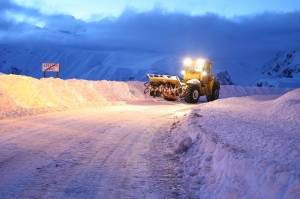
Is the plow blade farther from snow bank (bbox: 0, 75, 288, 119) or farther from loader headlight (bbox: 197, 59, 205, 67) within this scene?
snow bank (bbox: 0, 75, 288, 119)

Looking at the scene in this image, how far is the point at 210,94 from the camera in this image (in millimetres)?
26672

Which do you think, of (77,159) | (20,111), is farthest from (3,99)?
(77,159)

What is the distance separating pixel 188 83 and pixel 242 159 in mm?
18792

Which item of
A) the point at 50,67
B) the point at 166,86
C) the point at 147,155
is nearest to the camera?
the point at 147,155

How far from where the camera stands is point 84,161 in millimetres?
7695

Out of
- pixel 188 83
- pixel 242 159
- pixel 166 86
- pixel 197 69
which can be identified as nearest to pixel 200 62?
pixel 197 69

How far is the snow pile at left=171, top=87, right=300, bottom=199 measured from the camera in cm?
468

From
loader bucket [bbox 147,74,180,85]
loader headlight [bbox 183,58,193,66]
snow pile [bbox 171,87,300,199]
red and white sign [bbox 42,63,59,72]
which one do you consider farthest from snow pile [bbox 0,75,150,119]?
snow pile [bbox 171,87,300,199]

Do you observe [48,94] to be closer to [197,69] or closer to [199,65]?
[197,69]

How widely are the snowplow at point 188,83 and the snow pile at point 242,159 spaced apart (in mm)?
12778

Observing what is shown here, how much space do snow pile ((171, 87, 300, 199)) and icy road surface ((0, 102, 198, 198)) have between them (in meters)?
0.46

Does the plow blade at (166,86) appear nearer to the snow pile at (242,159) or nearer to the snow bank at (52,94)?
the snow bank at (52,94)

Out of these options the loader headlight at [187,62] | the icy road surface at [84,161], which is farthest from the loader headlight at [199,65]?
the icy road surface at [84,161]

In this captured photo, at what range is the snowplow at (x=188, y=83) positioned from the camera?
24.1m
